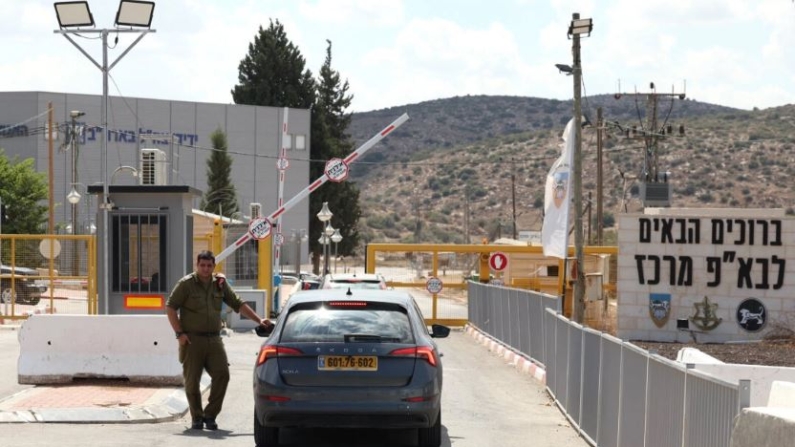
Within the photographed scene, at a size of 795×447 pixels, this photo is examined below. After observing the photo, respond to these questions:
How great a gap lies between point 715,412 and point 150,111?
77757 millimetres

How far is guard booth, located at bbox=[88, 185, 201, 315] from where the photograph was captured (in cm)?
2050

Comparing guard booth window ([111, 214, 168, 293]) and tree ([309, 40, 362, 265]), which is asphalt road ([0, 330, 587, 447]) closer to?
guard booth window ([111, 214, 168, 293])

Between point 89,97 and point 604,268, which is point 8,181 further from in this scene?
point 604,268

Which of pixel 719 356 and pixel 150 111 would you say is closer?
pixel 719 356

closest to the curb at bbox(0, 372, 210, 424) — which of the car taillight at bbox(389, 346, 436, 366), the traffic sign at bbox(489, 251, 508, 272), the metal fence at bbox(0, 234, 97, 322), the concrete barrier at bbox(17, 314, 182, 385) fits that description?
the concrete barrier at bbox(17, 314, 182, 385)

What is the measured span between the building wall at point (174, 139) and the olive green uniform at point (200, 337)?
6489 cm

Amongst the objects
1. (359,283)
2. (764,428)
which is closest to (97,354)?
(764,428)

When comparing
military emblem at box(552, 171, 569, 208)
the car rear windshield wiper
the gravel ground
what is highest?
military emblem at box(552, 171, 569, 208)

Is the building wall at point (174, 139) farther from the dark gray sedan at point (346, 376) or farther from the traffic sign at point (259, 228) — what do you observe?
the dark gray sedan at point (346, 376)

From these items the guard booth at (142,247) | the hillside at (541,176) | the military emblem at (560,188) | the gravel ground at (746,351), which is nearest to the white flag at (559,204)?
the military emblem at (560,188)

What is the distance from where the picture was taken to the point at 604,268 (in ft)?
166

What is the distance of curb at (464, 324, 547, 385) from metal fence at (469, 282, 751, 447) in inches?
14.4

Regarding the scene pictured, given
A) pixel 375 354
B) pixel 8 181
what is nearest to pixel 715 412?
pixel 375 354

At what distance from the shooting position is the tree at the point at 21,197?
6264 centimetres
